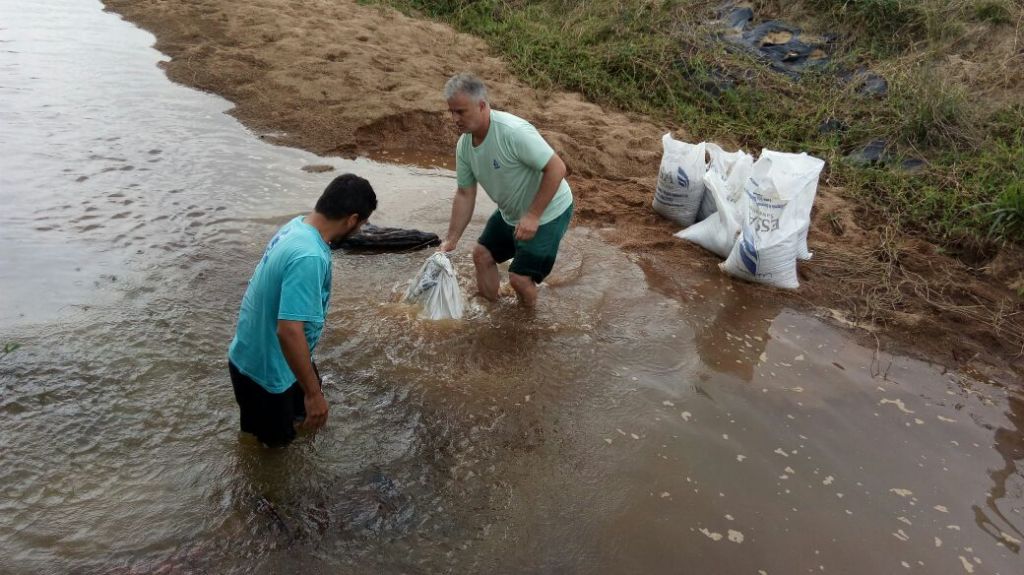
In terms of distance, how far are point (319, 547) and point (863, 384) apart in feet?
9.80

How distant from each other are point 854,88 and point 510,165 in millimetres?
5693

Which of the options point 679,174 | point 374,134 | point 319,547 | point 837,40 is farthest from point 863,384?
point 837,40

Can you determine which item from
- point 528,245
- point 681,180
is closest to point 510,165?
point 528,245

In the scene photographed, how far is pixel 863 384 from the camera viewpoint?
148 inches

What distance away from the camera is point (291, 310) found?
210 centimetres

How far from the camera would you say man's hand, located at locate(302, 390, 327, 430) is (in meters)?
2.35

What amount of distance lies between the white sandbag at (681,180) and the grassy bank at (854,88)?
1766 millimetres

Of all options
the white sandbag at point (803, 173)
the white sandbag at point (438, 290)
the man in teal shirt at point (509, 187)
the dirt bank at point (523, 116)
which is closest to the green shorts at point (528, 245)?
the man in teal shirt at point (509, 187)

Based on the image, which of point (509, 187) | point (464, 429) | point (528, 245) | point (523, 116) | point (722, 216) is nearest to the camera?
point (464, 429)

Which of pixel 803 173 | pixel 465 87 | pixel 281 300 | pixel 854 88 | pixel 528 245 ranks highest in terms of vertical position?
pixel 854 88

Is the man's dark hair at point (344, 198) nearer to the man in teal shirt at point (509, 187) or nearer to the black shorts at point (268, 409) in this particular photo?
the black shorts at point (268, 409)

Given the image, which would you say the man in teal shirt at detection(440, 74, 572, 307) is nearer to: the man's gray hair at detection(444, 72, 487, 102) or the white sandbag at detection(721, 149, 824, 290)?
the man's gray hair at detection(444, 72, 487, 102)

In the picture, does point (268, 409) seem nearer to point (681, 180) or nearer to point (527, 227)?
point (527, 227)

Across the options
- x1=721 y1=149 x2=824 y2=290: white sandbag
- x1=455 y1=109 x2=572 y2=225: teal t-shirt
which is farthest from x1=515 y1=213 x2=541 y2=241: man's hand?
x1=721 y1=149 x2=824 y2=290: white sandbag
